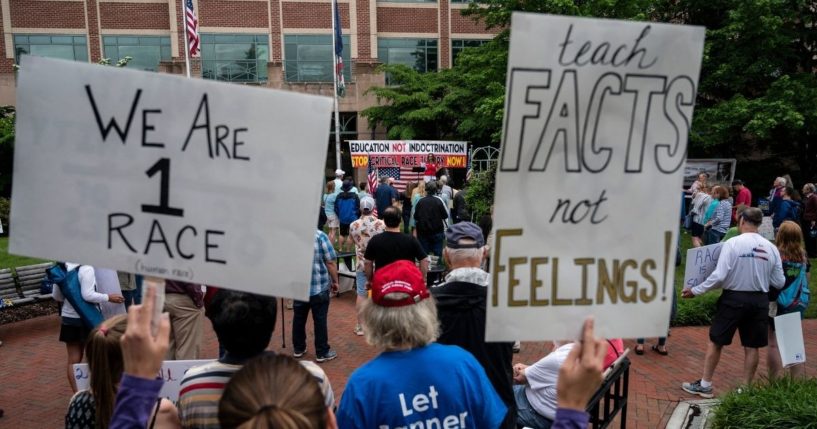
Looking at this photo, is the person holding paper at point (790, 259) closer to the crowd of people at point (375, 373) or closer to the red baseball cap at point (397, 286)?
the crowd of people at point (375, 373)

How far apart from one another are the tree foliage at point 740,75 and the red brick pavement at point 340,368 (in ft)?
39.4

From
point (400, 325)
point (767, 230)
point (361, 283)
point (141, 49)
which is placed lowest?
point (767, 230)

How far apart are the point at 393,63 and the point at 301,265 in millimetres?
29060

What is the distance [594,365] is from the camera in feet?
5.34

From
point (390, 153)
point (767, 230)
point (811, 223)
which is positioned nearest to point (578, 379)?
point (811, 223)

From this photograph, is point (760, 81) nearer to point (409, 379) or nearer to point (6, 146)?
point (409, 379)

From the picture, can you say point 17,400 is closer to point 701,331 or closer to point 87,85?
point 87,85

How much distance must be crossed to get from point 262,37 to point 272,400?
30.5 meters

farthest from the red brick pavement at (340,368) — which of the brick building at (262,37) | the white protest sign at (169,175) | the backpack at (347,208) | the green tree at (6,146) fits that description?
the brick building at (262,37)

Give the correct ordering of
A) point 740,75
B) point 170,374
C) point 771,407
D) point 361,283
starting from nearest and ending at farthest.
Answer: point 170,374 < point 771,407 < point 361,283 < point 740,75

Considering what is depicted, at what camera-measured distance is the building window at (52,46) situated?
90.5 ft

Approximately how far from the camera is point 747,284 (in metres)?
5.14

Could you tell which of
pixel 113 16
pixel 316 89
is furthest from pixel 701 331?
pixel 113 16

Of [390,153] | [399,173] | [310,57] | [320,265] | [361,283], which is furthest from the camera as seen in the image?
[310,57]
